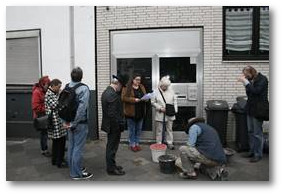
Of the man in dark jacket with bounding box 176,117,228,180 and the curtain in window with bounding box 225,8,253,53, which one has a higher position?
the curtain in window with bounding box 225,8,253,53

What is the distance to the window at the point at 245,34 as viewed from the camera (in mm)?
6297

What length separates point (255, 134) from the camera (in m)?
5.39

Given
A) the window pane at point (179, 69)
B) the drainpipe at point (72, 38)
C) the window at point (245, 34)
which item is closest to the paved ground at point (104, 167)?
the window pane at point (179, 69)

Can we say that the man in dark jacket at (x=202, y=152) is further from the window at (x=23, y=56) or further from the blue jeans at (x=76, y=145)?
the window at (x=23, y=56)

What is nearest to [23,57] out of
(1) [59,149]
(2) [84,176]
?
(1) [59,149]

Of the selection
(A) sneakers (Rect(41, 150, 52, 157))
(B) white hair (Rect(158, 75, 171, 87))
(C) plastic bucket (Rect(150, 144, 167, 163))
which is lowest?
(A) sneakers (Rect(41, 150, 52, 157))

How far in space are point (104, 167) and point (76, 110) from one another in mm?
1255

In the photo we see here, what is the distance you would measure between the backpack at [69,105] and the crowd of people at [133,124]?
0.03 metres

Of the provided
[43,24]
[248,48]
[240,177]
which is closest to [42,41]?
[43,24]

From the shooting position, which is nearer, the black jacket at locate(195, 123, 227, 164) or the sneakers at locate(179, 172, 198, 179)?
the black jacket at locate(195, 123, 227, 164)

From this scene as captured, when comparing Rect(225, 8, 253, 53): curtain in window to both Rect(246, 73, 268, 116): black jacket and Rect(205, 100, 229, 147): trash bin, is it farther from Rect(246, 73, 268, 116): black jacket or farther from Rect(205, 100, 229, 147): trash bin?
Rect(246, 73, 268, 116): black jacket

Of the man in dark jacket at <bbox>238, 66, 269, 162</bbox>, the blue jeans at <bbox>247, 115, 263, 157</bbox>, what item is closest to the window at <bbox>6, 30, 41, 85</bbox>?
the man in dark jacket at <bbox>238, 66, 269, 162</bbox>

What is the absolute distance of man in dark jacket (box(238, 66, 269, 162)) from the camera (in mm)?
5199

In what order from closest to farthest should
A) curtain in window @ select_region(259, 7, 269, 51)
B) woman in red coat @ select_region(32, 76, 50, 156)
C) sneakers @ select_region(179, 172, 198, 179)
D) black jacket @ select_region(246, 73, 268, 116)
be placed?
sneakers @ select_region(179, 172, 198, 179)
black jacket @ select_region(246, 73, 268, 116)
woman in red coat @ select_region(32, 76, 50, 156)
curtain in window @ select_region(259, 7, 269, 51)
